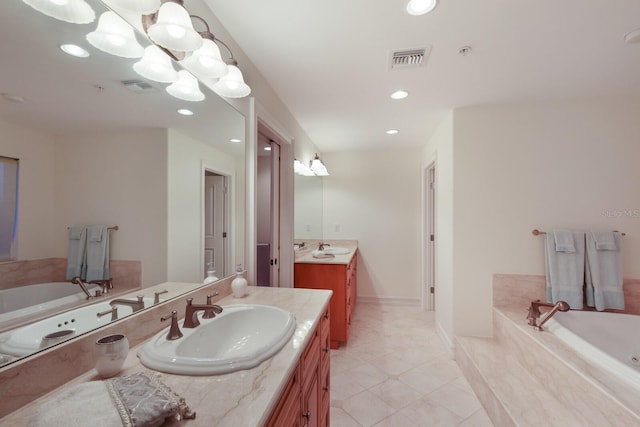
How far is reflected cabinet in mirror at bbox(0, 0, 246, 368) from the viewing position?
718mm

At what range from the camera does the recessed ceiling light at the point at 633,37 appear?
150 cm

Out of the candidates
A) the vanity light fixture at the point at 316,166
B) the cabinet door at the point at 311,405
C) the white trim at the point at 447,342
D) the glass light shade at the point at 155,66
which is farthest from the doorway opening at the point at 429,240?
the glass light shade at the point at 155,66

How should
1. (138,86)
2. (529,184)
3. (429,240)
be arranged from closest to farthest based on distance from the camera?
(138,86) < (529,184) < (429,240)

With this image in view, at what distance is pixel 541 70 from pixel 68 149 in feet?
8.69

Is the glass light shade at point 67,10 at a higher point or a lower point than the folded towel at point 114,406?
higher

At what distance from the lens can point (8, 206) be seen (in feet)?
2.25

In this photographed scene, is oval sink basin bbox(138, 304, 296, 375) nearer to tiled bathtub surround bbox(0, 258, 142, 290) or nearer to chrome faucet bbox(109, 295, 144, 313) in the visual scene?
chrome faucet bbox(109, 295, 144, 313)

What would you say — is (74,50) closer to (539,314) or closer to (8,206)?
(8,206)

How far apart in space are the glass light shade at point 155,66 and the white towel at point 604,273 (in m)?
3.13

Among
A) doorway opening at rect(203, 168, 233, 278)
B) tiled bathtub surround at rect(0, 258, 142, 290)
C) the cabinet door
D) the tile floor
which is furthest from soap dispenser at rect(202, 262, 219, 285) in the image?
the tile floor

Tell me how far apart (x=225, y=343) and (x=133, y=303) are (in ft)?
1.36

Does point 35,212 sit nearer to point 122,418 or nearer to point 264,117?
point 122,418

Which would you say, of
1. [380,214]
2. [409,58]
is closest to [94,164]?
[409,58]

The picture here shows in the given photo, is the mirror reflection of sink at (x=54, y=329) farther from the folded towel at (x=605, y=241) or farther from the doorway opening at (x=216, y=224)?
the folded towel at (x=605, y=241)
